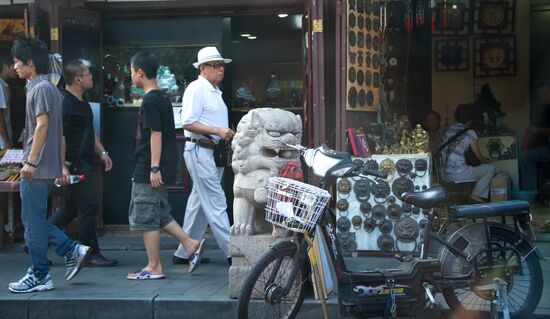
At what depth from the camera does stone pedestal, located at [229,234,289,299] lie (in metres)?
5.83

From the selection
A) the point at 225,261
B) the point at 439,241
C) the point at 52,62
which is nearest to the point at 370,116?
the point at 225,261

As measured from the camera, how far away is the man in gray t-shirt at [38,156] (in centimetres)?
608

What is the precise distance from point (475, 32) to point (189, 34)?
13.5 feet

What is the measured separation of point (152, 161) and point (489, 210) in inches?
108

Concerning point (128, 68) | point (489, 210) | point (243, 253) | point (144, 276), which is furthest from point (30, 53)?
point (489, 210)

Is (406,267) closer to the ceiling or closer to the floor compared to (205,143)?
closer to the floor

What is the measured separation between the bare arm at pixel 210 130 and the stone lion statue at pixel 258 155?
860mm

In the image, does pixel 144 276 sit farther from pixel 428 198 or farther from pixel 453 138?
pixel 453 138

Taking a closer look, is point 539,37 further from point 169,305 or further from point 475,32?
point 169,305

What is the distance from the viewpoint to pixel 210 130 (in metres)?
6.82

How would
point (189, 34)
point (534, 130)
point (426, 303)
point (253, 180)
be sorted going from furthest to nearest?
point (534, 130)
point (189, 34)
point (253, 180)
point (426, 303)

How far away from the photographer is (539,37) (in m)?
10.3

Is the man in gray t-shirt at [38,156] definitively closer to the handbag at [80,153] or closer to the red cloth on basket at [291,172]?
the handbag at [80,153]

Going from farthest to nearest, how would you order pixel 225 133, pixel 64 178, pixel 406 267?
pixel 225 133, pixel 64 178, pixel 406 267
